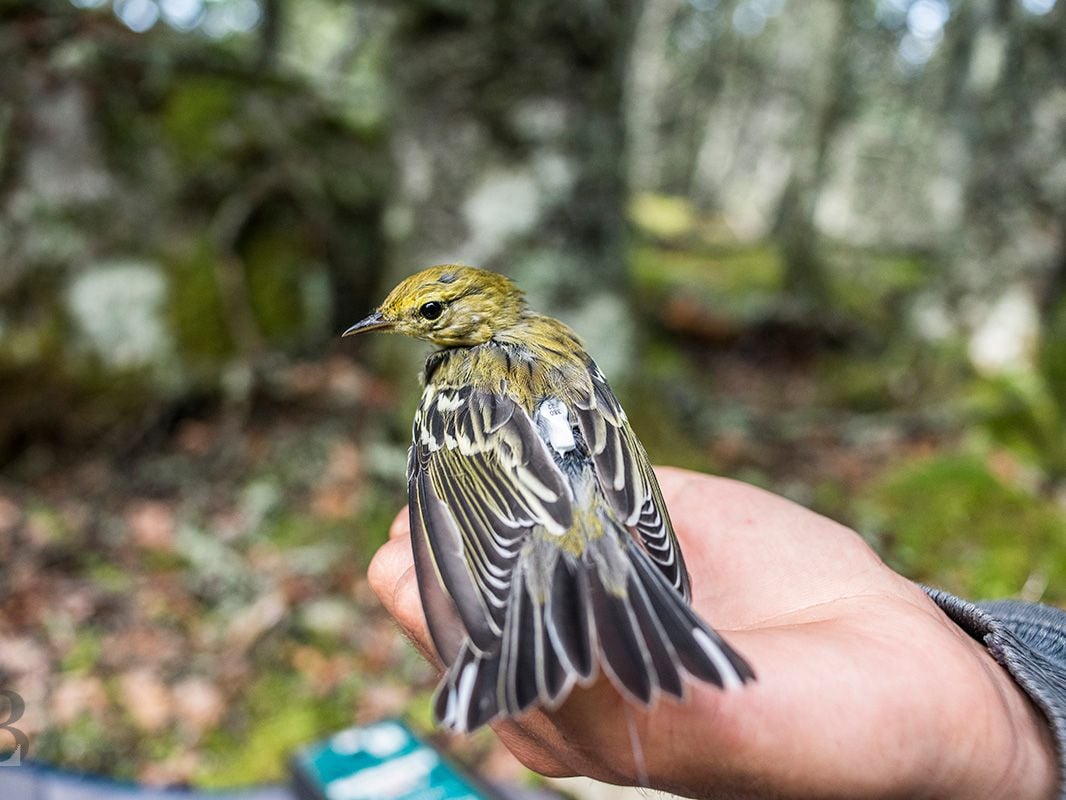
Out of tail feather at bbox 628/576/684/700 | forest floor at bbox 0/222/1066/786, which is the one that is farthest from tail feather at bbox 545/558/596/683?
forest floor at bbox 0/222/1066/786


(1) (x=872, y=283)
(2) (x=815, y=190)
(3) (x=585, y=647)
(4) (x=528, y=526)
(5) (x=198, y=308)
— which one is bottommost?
(3) (x=585, y=647)

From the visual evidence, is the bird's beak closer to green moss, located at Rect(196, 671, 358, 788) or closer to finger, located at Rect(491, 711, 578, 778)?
finger, located at Rect(491, 711, 578, 778)

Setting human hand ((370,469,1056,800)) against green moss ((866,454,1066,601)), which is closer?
human hand ((370,469,1056,800))

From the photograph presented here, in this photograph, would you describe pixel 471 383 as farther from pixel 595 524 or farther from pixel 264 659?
pixel 264 659

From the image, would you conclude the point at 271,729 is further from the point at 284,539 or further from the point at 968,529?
the point at 968,529

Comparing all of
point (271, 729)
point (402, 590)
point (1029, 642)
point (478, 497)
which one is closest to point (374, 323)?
point (478, 497)
